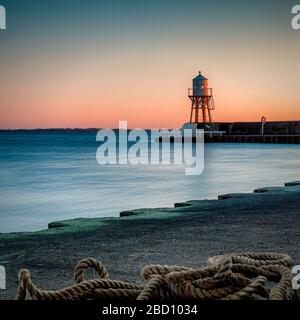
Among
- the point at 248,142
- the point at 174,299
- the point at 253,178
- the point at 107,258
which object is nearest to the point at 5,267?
the point at 107,258

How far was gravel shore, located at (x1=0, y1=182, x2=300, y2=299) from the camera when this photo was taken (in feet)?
15.2

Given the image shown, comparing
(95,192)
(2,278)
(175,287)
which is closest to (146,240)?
(2,278)

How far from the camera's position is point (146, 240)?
5.84m

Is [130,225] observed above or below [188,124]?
below

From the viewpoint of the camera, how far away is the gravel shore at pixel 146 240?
464cm

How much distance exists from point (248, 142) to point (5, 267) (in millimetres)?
76749

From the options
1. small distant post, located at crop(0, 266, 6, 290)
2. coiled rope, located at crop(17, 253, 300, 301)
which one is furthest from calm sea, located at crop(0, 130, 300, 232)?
coiled rope, located at crop(17, 253, 300, 301)

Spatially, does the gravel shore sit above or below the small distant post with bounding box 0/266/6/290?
above

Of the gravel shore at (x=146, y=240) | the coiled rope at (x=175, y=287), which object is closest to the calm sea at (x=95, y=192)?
the gravel shore at (x=146, y=240)

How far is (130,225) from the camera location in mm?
6996

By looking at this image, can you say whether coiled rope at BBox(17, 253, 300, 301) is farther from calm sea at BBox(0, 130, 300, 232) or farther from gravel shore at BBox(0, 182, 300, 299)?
calm sea at BBox(0, 130, 300, 232)

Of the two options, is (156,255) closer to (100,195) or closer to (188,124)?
(100,195)

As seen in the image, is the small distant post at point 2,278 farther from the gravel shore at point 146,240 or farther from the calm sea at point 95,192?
the calm sea at point 95,192
